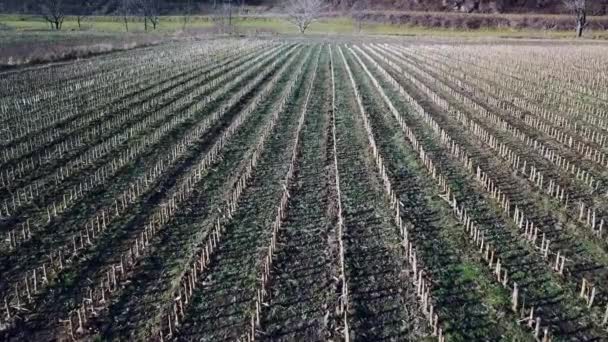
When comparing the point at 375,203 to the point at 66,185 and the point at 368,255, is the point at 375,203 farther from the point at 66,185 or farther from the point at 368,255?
the point at 66,185

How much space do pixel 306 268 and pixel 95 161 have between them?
8912mm

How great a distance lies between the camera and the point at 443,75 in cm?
3478

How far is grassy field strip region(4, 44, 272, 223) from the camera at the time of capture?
13.1m

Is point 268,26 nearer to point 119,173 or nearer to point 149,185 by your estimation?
point 119,173

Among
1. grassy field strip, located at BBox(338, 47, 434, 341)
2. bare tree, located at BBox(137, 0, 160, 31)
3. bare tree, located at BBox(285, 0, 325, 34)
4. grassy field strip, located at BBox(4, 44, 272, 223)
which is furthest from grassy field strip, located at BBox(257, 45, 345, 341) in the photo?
bare tree, located at BBox(137, 0, 160, 31)

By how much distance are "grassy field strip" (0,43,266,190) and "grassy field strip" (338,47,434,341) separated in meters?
7.59

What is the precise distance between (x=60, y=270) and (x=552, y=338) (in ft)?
25.2

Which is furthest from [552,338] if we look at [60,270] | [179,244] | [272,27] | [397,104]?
[272,27]

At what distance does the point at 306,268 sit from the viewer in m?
10.0

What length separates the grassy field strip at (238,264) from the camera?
8328mm

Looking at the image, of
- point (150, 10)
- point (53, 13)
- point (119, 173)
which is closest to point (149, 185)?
point (119, 173)

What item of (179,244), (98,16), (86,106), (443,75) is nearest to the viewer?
(179,244)

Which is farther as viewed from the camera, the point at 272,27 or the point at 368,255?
the point at 272,27

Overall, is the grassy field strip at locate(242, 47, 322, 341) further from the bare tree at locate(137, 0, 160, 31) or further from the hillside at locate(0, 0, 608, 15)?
the hillside at locate(0, 0, 608, 15)
